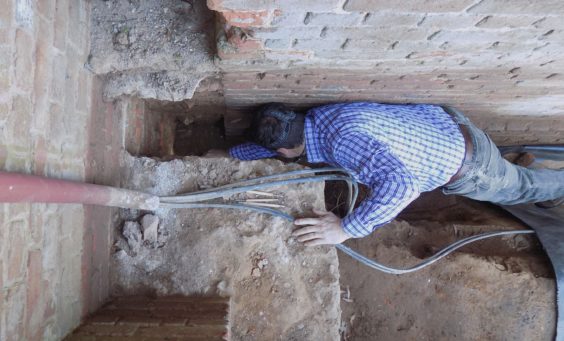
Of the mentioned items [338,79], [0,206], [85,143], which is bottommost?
[0,206]

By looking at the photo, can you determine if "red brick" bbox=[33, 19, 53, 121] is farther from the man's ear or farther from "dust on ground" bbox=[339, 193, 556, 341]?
"dust on ground" bbox=[339, 193, 556, 341]

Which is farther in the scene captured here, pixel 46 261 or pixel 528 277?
pixel 528 277

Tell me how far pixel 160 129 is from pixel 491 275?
2.72 metres

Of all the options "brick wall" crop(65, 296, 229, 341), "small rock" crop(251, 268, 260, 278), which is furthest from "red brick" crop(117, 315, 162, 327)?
"small rock" crop(251, 268, 260, 278)

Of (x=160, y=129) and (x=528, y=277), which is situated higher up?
(x=160, y=129)

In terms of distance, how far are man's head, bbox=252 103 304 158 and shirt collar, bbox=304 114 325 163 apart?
36mm

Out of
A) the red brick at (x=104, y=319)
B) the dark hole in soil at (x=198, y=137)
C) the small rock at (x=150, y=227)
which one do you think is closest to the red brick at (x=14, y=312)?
the red brick at (x=104, y=319)

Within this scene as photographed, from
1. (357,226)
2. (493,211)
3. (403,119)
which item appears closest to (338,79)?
(403,119)

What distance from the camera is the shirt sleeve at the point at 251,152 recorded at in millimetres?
2930

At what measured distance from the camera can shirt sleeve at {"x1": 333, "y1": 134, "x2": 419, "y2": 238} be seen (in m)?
2.16

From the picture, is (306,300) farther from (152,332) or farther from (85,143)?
(85,143)

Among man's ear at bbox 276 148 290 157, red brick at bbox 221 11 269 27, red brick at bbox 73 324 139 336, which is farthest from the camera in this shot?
man's ear at bbox 276 148 290 157

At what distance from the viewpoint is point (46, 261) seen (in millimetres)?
1635

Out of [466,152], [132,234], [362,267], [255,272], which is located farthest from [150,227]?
[466,152]
